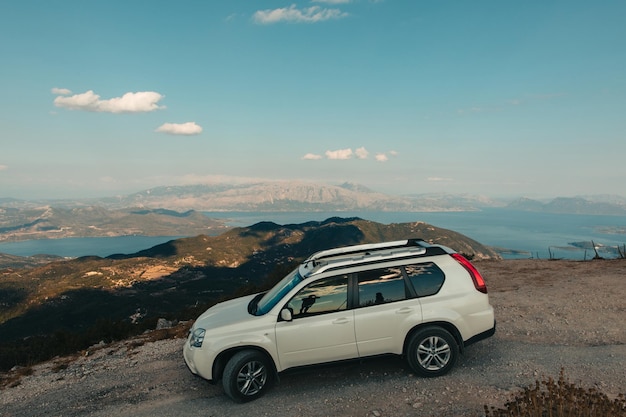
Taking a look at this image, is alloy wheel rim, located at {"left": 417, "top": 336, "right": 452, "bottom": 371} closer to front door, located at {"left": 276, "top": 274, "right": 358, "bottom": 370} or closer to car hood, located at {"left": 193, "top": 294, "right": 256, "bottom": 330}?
front door, located at {"left": 276, "top": 274, "right": 358, "bottom": 370}

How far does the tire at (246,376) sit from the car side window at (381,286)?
81.6 inches

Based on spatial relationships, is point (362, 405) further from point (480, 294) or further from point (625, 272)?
point (625, 272)

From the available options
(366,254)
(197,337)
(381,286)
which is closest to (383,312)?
(381,286)

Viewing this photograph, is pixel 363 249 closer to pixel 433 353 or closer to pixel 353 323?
pixel 353 323

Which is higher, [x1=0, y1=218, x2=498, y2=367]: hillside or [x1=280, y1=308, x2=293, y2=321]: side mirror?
[x1=280, y1=308, x2=293, y2=321]: side mirror

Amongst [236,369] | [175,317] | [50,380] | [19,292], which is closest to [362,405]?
[236,369]

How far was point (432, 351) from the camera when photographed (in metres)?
6.33

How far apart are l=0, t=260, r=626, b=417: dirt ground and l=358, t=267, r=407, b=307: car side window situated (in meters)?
1.37

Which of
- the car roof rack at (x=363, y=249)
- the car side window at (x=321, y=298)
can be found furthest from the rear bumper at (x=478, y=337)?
the car side window at (x=321, y=298)

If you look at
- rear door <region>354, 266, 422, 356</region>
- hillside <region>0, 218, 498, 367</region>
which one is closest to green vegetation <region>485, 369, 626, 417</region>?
rear door <region>354, 266, 422, 356</region>

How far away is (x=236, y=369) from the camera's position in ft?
19.7

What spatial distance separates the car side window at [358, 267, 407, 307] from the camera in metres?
6.32

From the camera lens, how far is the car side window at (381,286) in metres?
6.32

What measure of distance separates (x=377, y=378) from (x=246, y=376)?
2414 mm
